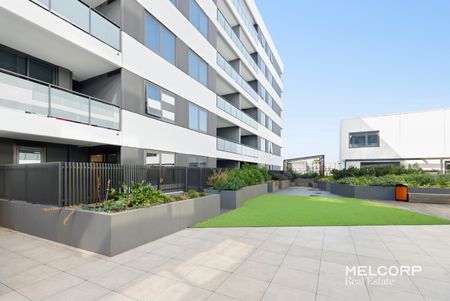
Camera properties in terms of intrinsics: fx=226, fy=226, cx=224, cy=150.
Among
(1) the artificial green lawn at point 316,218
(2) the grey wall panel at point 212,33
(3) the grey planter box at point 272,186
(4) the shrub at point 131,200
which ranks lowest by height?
(3) the grey planter box at point 272,186

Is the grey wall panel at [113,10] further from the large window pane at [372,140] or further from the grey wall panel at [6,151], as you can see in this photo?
the large window pane at [372,140]

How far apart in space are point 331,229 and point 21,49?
13.7 metres

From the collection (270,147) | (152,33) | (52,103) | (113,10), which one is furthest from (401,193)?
(270,147)

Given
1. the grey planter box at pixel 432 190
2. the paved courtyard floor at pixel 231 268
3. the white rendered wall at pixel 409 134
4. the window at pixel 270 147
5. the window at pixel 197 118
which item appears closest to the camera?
the paved courtyard floor at pixel 231 268

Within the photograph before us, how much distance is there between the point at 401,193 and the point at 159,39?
18.5 m

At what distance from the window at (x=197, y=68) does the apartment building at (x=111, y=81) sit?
0.08m

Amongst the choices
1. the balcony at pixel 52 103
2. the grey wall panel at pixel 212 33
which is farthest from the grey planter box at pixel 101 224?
the grey wall panel at pixel 212 33

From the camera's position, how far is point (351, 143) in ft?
117

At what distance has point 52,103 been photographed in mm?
Result: 7949

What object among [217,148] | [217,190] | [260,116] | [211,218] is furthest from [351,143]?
[211,218]

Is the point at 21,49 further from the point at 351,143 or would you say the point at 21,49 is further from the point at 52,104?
the point at 351,143

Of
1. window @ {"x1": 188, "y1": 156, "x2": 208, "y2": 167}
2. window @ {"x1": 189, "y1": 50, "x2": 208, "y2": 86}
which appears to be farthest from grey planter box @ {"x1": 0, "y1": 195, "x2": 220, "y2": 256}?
window @ {"x1": 189, "y1": 50, "x2": 208, "y2": 86}

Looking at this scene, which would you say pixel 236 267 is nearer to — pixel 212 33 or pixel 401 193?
pixel 401 193

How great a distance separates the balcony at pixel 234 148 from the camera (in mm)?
19737
